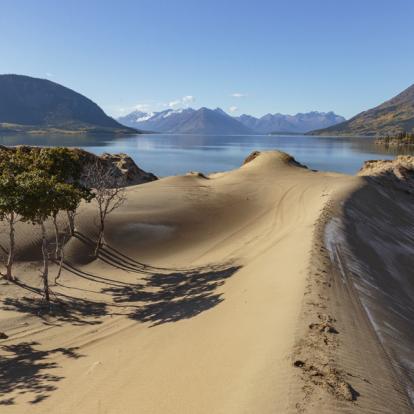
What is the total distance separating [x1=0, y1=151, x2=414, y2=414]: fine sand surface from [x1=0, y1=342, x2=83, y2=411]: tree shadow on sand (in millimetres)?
44

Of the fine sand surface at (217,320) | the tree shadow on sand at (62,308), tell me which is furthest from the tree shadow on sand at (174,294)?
the tree shadow on sand at (62,308)

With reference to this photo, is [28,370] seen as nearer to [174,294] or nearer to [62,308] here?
[62,308]

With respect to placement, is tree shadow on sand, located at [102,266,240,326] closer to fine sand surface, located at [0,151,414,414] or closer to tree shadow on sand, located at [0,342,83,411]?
fine sand surface, located at [0,151,414,414]

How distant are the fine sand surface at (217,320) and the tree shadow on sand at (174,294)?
0.10m

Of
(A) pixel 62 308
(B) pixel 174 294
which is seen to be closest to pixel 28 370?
(A) pixel 62 308

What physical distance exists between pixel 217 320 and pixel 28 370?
600 centimetres

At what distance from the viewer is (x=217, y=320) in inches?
544

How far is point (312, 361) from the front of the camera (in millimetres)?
9219

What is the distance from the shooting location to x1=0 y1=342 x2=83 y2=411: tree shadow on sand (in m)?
11.0

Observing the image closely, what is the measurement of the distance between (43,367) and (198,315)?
5.43 metres

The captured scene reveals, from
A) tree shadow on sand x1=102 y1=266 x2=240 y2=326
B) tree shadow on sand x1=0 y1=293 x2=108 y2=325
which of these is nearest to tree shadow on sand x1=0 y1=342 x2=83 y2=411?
tree shadow on sand x1=0 y1=293 x2=108 y2=325

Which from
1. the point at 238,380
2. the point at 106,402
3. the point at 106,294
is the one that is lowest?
the point at 106,294

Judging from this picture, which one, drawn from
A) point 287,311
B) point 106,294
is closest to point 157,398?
point 287,311

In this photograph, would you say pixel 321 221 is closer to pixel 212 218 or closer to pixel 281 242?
pixel 281 242
